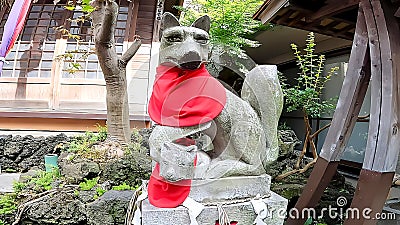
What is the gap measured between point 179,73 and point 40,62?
18.5ft

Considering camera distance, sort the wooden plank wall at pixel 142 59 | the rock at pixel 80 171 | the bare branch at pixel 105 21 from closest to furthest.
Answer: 1. the bare branch at pixel 105 21
2. the rock at pixel 80 171
3. the wooden plank wall at pixel 142 59

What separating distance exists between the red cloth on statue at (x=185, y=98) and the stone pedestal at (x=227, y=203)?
0.28 m

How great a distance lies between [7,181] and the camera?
185 inches

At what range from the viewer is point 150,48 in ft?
20.7

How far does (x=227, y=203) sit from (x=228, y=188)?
6 centimetres

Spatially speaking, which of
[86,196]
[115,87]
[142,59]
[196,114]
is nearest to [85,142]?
[115,87]

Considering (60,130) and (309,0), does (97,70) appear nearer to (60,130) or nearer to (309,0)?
(60,130)

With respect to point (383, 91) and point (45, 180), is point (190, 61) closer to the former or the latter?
point (383, 91)

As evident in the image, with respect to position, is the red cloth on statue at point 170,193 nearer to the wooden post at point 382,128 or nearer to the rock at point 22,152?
the wooden post at point 382,128

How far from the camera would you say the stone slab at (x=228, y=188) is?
1.39 metres

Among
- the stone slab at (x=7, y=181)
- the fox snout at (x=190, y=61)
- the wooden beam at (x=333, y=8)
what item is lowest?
the stone slab at (x=7, y=181)

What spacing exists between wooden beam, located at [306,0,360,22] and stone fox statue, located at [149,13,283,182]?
1471 millimetres

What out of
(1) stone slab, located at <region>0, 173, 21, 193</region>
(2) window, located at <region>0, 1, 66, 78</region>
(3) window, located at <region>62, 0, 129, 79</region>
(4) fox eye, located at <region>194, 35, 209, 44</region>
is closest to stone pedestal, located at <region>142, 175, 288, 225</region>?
(4) fox eye, located at <region>194, 35, 209, 44</region>

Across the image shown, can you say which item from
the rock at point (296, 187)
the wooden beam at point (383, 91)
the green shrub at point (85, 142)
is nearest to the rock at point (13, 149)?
the green shrub at point (85, 142)
